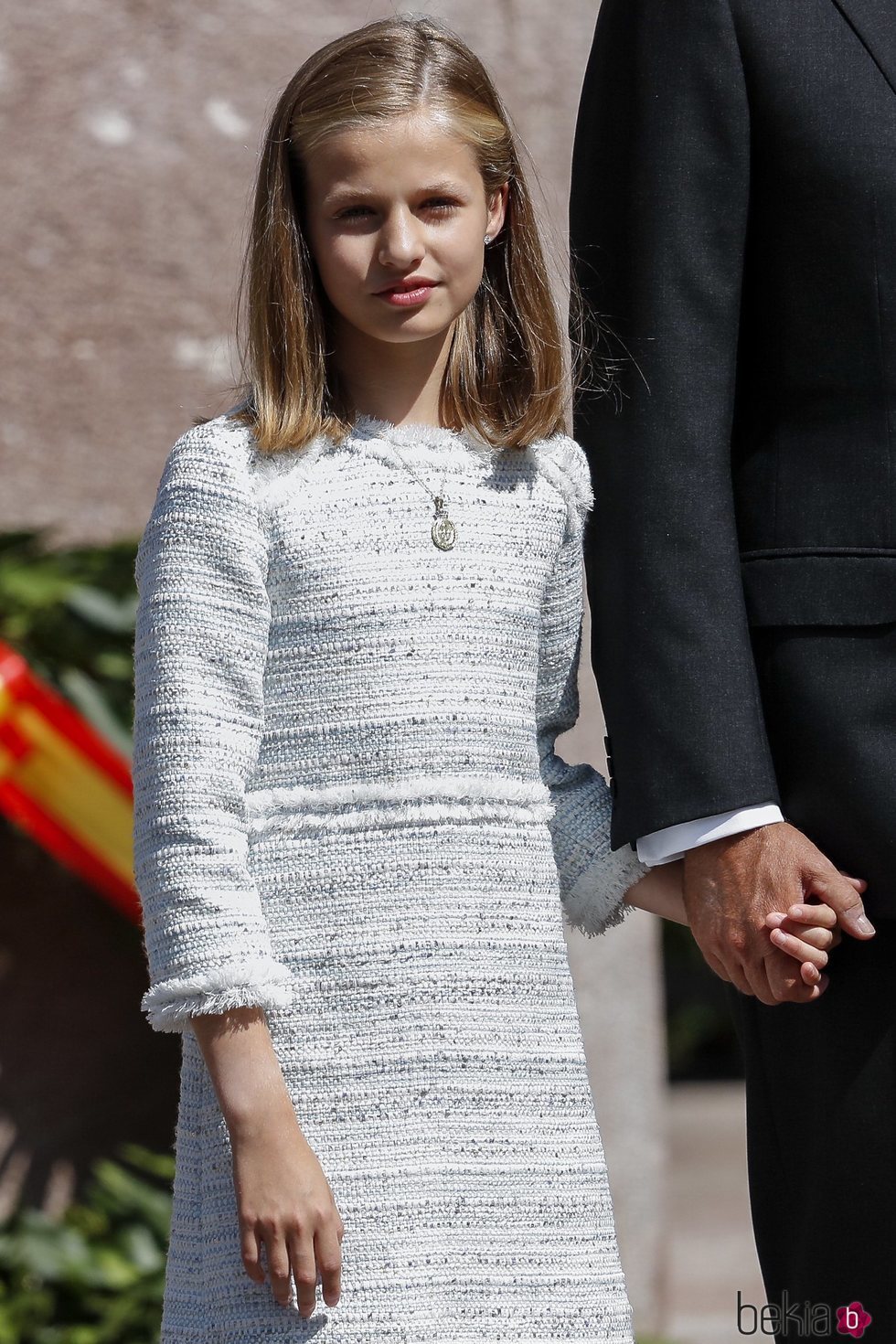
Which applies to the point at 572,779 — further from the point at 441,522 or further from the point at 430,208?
the point at 430,208

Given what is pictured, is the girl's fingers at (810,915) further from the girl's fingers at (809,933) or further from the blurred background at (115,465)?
the blurred background at (115,465)

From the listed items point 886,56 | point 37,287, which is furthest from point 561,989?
point 37,287

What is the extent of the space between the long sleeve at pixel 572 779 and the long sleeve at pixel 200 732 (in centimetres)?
35

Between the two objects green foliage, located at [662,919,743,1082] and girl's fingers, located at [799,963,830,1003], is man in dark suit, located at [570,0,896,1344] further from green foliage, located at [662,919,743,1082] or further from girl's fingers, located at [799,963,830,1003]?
green foliage, located at [662,919,743,1082]

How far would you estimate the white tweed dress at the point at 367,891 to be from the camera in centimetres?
154

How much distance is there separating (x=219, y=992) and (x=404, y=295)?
Answer: 0.68m

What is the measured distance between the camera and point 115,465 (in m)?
3.30

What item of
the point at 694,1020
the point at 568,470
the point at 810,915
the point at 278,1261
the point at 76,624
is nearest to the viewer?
the point at 278,1261

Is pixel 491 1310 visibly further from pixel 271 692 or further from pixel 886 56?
pixel 886 56

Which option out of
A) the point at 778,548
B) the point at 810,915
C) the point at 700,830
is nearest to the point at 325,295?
the point at 778,548

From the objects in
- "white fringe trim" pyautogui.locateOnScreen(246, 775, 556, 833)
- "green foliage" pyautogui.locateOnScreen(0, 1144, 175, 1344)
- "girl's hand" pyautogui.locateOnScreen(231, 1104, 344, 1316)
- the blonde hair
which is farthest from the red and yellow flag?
"girl's hand" pyautogui.locateOnScreen(231, 1104, 344, 1316)

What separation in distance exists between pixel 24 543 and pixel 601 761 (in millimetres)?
1219

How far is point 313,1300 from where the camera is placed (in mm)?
1502

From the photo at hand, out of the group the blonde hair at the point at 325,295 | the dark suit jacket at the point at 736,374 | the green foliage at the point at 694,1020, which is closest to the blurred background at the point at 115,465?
the blonde hair at the point at 325,295
